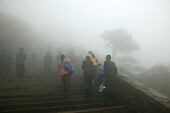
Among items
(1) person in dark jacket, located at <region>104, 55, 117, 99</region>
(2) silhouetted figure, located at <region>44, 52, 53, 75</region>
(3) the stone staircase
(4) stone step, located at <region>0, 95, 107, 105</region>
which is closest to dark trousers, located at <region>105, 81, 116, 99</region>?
(1) person in dark jacket, located at <region>104, 55, 117, 99</region>

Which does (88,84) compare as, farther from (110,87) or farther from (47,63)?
(47,63)

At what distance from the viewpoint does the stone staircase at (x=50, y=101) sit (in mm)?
4113

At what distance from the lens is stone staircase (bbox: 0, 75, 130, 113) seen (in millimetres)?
4113

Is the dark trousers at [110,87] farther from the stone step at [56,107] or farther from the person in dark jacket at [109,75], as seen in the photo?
the stone step at [56,107]

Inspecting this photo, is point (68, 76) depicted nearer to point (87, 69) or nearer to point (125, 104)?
point (87, 69)

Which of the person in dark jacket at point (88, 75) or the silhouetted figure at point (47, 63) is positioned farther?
the silhouetted figure at point (47, 63)

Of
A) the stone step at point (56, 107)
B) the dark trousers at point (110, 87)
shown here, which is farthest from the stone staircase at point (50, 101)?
the dark trousers at point (110, 87)

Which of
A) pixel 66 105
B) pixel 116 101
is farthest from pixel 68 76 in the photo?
pixel 116 101

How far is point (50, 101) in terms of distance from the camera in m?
4.61

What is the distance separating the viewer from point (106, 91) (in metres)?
5.33

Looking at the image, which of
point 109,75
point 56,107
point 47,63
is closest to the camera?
point 56,107

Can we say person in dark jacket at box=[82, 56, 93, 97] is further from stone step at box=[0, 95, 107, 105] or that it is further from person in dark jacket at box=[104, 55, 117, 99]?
person in dark jacket at box=[104, 55, 117, 99]

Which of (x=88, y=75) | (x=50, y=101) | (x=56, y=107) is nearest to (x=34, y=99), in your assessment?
(x=50, y=101)

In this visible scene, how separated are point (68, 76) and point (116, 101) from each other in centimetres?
216
